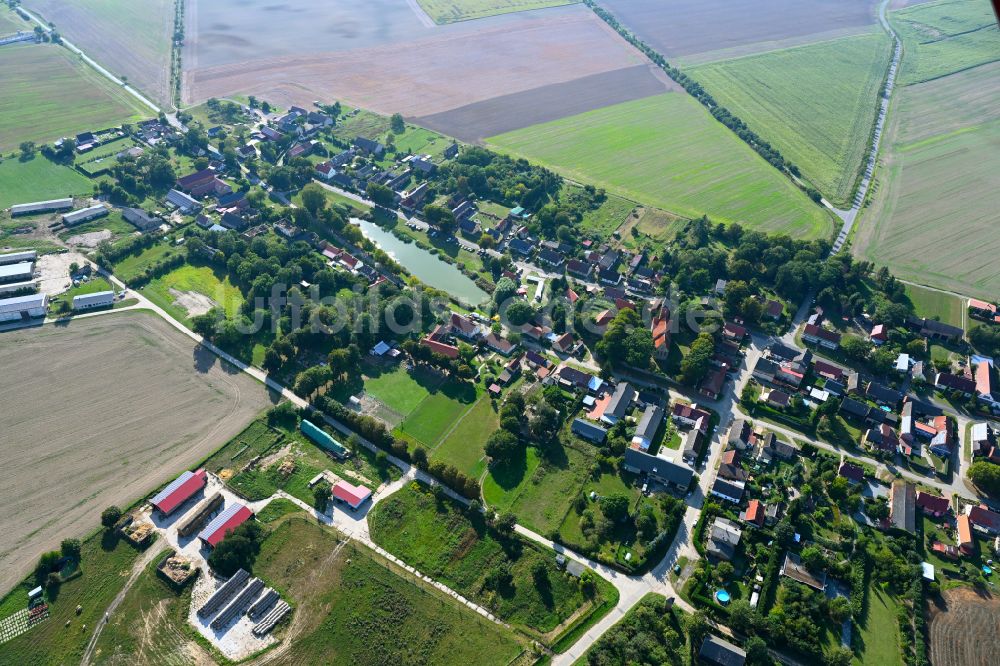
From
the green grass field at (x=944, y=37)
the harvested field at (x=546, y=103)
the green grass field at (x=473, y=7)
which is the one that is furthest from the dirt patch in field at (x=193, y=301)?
the green grass field at (x=944, y=37)

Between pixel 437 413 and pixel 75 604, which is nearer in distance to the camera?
pixel 75 604

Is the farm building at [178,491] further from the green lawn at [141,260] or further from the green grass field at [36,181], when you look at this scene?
the green grass field at [36,181]

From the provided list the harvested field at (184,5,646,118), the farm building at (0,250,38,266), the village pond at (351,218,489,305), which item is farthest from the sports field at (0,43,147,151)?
the village pond at (351,218,489,305)

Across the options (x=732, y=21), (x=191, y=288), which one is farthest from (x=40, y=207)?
(x=732, y=21)

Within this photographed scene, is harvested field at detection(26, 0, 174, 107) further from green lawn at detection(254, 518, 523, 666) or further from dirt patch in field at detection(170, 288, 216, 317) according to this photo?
green lawn at detection(254, 518, 523, 666)

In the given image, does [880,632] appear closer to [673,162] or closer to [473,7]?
[673,162]

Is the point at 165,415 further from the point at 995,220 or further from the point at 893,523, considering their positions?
the point at 995,220
